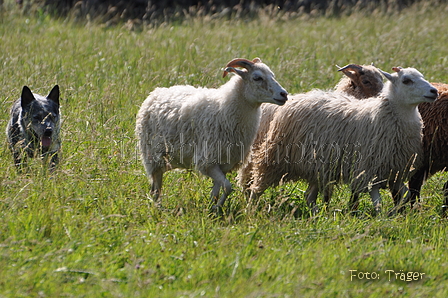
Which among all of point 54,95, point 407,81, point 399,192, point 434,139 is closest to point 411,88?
point 407,81

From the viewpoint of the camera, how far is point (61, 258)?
3762 mm

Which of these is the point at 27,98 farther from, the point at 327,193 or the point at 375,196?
the point at 375,196

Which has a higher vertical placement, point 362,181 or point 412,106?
point 412,106

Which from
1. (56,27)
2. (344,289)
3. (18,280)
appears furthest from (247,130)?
(56,27)

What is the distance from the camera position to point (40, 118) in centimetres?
577

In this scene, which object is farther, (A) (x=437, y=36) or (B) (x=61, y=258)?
(A) (x=437, y=36)

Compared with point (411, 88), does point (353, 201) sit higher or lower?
lower

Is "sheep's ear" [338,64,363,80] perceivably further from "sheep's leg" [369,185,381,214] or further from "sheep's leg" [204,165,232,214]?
"sheep's leg" [204,165,232,214]

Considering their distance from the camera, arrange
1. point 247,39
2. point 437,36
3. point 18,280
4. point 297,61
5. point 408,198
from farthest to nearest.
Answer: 1. point 437,36
2. point 247,39
3. point 297,61
4. point 408,198
5. point 18,280

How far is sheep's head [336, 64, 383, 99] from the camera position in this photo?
21.9ft

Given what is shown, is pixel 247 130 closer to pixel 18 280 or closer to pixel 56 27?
pixel 18 280

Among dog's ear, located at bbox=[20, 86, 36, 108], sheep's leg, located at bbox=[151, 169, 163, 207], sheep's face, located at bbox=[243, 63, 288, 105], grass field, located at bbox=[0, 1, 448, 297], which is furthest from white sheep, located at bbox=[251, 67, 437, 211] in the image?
dog's ear, located at bbox=[20, 86, 36, 108]

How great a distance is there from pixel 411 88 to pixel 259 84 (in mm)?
1340

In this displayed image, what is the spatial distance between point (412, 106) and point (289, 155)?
47.9 inches
